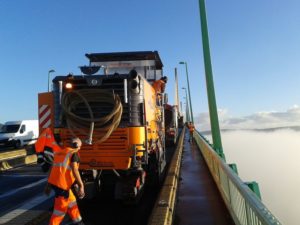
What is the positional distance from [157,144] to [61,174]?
178 inches

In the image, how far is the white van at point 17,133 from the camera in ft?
101

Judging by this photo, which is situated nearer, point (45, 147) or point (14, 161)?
point (45, 147)

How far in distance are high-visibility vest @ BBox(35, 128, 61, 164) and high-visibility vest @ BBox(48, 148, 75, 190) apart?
1205mm

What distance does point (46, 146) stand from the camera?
6.95m

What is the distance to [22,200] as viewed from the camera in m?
9.13

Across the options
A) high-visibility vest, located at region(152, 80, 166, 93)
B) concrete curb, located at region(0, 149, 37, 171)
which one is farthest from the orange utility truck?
concrete curb, located at region(0, 149, 37, 171)

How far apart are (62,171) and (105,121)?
1.90m

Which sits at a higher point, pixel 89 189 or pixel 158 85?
pixel 158 85

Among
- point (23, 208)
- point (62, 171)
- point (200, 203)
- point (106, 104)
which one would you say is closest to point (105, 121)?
point (106, 104)

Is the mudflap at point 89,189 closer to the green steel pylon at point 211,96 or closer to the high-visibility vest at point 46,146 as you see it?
the high-visibility vest at point 46,146

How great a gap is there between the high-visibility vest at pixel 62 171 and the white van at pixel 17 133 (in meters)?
27.3

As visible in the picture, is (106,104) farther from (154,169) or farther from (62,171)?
(154,169)

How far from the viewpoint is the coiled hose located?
732 cm

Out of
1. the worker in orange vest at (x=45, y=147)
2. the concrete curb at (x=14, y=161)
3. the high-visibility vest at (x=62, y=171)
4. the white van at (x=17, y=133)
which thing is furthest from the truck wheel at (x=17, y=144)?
the high-visibility vest at (x=62, y=171)
